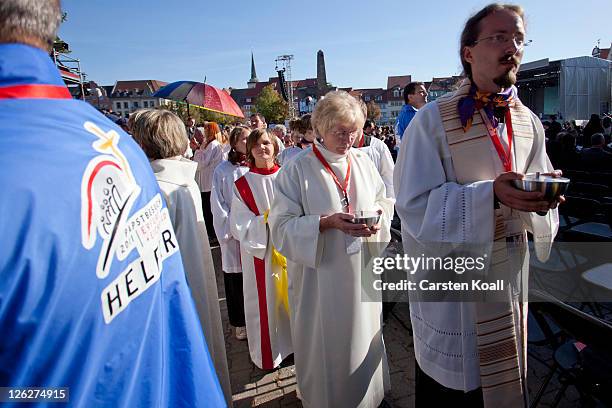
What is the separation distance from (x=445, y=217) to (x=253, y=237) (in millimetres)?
1839

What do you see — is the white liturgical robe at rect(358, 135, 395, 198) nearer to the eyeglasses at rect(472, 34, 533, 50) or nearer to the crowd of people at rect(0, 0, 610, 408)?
the crowd of people at rect(0, 0, 610, 408)

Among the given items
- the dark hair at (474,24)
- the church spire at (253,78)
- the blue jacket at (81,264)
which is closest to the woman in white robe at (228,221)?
the dark hair at (474,24)

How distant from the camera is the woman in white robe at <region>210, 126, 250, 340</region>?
13.6 ft

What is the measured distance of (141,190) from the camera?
3.38 ft

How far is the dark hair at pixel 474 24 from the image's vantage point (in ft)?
6.06

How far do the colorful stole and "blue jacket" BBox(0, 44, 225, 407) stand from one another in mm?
1326

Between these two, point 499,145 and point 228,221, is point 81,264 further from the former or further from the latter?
point 228,221

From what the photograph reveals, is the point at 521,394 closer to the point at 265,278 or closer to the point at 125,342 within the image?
the point at 125,342

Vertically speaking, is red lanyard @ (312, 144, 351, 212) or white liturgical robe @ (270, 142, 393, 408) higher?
red lanyard @ (312, 144, 351, 212)

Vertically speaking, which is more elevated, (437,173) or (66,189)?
(66,189)

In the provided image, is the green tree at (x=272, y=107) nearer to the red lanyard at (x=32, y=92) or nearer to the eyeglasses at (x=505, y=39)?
the eyeglasses at (x=505, y=39)

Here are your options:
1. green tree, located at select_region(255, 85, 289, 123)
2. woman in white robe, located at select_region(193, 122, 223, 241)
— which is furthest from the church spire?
woman in white robe, located at select_region(193, 122, 223, 241)

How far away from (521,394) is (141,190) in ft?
6.19

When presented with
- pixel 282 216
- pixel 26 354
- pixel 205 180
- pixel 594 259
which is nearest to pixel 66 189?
pixel 26 354
